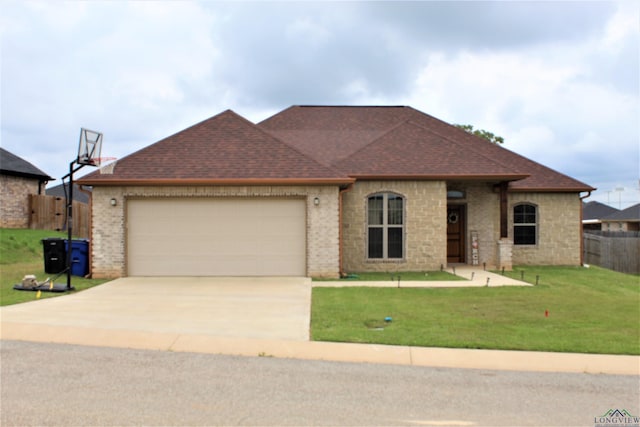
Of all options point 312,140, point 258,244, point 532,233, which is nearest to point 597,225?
point 532,233

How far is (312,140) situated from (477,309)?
37.3 ft

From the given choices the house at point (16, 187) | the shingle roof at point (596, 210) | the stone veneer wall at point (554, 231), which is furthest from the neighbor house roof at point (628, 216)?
the house at point (16, 187)

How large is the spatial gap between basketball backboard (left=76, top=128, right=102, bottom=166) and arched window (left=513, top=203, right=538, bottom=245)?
14270mm

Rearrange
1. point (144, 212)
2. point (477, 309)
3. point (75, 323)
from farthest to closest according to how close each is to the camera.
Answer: point (144, 212) < point (477, 309) < point (75, 323)

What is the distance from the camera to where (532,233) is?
1864 cm

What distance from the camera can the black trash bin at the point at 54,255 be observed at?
570 inches

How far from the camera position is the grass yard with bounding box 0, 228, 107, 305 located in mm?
11195

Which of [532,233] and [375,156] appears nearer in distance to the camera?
[375,156]

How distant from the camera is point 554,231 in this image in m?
18.6

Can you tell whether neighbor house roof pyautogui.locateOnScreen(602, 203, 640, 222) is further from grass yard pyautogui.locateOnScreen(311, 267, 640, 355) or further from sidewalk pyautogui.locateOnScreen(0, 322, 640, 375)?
sidewalk pyautogui.locateOnScreen(0, 322, 640, 375)

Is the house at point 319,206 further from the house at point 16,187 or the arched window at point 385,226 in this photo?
the house at point 16,187

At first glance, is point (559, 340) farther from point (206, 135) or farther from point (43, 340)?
point (206, 135)

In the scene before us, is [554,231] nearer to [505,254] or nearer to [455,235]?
[505,254]

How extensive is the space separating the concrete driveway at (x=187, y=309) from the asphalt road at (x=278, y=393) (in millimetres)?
1616
